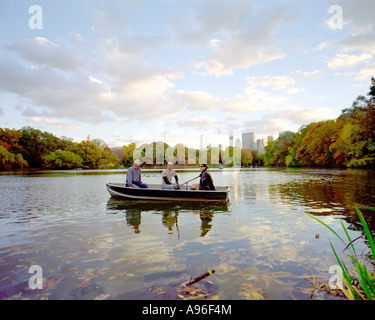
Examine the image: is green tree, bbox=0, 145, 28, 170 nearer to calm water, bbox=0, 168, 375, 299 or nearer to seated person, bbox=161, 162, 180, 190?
calm water, bbox=0, 168, 375, 299

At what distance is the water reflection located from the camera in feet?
28.4

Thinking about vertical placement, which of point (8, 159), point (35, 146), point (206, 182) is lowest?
point (206, 182)

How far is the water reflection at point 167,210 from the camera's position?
867 cm

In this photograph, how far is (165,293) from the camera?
3.94 meters

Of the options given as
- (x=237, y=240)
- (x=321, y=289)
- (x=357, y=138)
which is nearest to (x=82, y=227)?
(x=237, y=240)

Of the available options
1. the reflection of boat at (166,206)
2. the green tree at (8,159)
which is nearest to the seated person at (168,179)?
the reflection of boat at (166,206)

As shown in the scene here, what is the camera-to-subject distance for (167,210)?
11367 millimetres

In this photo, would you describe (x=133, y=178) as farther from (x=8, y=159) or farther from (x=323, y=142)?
(x=8, y=159)

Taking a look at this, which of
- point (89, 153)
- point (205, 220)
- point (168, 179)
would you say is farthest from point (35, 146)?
point (205, 220)

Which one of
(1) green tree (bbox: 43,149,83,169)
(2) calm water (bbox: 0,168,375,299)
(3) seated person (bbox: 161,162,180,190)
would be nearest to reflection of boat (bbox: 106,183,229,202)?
(3) seated person (bbox: 161,162,180,190)

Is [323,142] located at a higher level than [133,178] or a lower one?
higher
